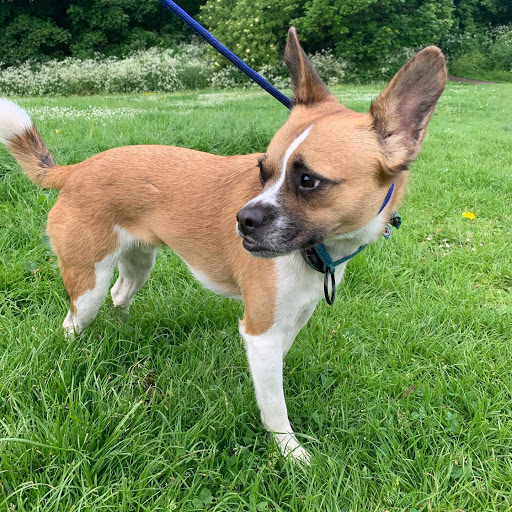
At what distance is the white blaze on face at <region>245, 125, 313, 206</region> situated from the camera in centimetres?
176

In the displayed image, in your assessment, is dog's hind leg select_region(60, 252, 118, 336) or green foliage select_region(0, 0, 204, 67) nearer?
dog's hind leg select_region(60, 252, 118, 336)

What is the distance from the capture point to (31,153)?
274 cm

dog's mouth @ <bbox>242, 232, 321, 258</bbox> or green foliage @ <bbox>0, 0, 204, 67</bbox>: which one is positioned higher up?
dog's mouth @ <bbox>242, 232, 321, 258</bbox>

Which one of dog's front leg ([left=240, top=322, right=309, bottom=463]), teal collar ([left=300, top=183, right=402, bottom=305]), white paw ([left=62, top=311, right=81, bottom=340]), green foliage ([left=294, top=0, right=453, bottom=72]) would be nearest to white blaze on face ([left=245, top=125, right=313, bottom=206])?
teal collar ([left=300, top=183, right=402, bottom=305])

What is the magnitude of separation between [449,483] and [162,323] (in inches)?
73.8

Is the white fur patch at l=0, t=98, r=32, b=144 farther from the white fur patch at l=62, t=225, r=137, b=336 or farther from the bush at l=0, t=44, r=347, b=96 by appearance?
the bush at l=0, t=44, r=347, b=96

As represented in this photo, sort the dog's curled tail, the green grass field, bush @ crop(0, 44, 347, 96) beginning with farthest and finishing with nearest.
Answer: bush @ crop(0, 44, 347, 96), the dog's curled tail, the green grass field

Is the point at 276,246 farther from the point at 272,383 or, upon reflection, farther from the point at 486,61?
the point at 486,61

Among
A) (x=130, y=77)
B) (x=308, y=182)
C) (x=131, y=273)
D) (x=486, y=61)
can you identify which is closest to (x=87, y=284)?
(x=131, y=273)

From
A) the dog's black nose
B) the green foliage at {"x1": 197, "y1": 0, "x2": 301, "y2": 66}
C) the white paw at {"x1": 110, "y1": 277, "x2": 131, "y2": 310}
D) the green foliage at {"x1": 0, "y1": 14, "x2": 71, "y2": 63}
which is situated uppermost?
the dog's black nose

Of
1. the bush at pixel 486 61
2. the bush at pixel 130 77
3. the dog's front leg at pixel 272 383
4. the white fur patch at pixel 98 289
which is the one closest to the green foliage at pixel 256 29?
the bush at pixel 130 77

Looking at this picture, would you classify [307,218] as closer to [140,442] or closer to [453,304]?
[140,442]

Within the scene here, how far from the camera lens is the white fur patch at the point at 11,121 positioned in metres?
2.57

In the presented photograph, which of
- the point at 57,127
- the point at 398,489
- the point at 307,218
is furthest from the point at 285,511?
the point at 57,127
